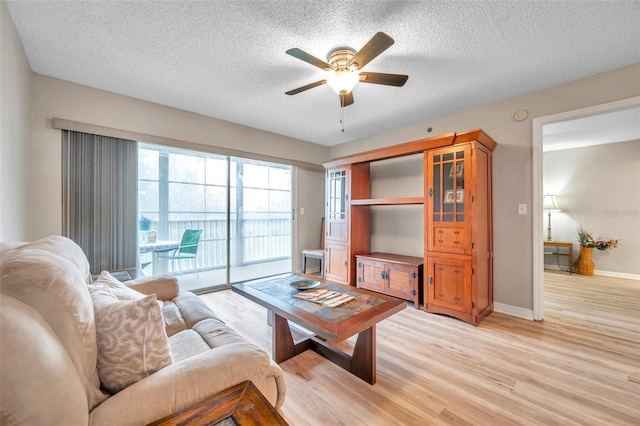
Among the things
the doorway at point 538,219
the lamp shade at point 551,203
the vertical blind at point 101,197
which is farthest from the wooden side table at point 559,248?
the vertical blind at point 101,197

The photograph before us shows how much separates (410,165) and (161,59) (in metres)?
3.25

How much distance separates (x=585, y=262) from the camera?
4.80 m

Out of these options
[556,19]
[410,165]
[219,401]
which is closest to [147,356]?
[219,401]

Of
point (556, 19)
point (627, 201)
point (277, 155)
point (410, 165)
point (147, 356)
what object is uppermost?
point (556, 19)

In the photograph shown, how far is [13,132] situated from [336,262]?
3608 millimetres

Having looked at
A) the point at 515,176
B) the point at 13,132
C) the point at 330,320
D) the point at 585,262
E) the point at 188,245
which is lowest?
the point at 585,262

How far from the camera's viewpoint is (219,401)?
2.70ft

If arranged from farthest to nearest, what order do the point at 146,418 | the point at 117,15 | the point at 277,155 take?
the point at 277,155
the point at 117,15
the point at 146,418

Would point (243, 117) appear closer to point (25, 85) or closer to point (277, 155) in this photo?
point (277, 155)

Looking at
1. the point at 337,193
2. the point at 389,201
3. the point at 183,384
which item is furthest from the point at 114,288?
the point at 337,193

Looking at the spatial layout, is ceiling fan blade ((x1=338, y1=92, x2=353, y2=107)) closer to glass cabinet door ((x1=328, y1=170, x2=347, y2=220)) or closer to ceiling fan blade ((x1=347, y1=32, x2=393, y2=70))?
ceiling fan blade ((x1=347, y1=32, x2=393, y2=70))

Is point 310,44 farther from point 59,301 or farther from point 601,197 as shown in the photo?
point 601,197

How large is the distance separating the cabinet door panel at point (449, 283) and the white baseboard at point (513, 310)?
25.3 inches

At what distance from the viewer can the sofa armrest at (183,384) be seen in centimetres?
80
